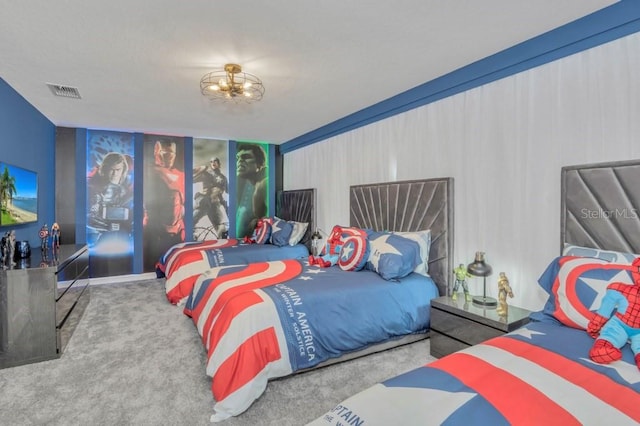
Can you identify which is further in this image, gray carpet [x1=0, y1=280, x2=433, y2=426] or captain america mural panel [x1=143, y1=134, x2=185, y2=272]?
captain america mural panel [x1=143, y1=134, x2=185, y2=272]

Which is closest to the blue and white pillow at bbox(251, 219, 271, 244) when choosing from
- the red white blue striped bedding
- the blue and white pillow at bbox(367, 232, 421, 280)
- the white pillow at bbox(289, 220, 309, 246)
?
the white pillow at bbox(289, 220, 309, 246)

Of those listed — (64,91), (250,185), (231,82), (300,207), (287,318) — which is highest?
(64,91)

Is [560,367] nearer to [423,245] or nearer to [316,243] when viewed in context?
[423,245]

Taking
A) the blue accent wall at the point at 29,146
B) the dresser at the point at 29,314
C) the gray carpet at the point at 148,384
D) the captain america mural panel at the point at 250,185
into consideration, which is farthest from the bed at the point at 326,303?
the captain america mural panel at the point at 250,185

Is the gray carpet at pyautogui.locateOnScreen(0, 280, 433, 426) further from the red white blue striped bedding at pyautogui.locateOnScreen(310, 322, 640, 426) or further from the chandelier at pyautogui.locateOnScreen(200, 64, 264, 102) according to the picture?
the chandelier at pyautogui.locateOnScreen(200, 64, 264, 102)

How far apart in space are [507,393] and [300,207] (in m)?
4.48

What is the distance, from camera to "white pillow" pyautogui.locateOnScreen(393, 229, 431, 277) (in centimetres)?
299

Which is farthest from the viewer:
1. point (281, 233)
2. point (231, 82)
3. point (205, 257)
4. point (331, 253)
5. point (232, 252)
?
point (281, 233)

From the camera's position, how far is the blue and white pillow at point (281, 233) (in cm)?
495

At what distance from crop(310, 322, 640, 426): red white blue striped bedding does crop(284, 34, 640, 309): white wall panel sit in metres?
1.13

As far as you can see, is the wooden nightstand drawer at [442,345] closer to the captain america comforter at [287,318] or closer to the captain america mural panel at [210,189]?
the captain america comforter at [287,318]

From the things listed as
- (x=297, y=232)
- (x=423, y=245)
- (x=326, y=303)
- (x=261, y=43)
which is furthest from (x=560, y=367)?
(x=297, y=232)

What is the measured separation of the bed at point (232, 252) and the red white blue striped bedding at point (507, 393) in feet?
10.3

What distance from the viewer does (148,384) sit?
2217 millimetres
